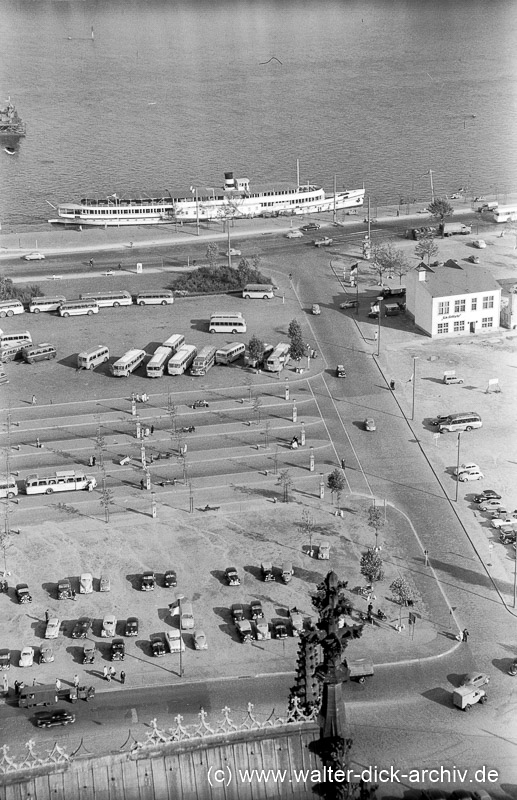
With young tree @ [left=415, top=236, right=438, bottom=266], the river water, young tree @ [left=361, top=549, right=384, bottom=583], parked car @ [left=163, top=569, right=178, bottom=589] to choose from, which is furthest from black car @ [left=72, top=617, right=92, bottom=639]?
the river water

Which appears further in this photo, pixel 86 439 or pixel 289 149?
pixel 289 149

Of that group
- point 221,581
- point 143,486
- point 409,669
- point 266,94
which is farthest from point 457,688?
point 266,94

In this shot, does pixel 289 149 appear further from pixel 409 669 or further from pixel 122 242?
pixel 409 669

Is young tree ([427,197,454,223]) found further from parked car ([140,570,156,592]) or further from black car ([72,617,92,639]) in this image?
black car ([72,617,92,639])

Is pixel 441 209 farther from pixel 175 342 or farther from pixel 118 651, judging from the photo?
pixel 118 651

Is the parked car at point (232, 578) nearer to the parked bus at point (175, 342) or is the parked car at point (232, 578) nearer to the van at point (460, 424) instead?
the van at point (460, 424)

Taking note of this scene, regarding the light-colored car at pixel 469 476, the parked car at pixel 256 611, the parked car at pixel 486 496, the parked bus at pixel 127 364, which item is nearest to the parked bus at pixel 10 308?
the parked bus at pixel 127 364

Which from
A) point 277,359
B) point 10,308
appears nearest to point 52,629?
point 277,359
